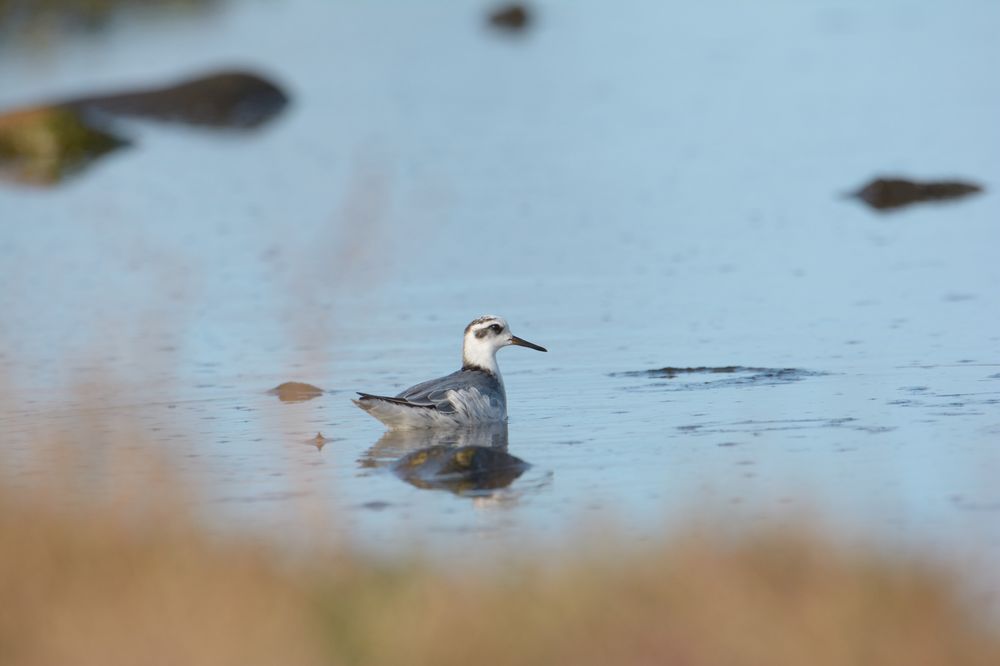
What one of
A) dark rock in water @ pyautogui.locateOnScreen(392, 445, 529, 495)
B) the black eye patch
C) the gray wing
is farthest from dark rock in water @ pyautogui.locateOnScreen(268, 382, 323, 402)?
dark rock in water @ pyautogui.locateOnScreen(392, 445, 529, 495)

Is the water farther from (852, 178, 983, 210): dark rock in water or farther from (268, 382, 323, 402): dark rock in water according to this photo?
(852, 178, 983, 210): dark rock in water

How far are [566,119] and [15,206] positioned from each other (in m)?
8.41

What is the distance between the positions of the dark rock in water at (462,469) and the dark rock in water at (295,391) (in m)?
2.28

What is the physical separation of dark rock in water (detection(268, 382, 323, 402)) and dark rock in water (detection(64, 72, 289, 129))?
16967 millimetres

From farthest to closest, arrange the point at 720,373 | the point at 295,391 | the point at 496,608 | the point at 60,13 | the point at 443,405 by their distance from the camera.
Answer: the point at 60,13 → the point at 295,391 → the point at 720,373 → the point at 443,405 → the point at 496,608

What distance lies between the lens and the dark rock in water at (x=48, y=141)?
27.1 meters

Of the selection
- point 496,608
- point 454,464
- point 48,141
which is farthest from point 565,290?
point 48,141

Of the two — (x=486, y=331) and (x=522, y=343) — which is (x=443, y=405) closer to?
(x=486, y=331)

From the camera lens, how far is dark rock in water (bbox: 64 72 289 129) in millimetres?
30219

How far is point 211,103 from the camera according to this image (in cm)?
3023

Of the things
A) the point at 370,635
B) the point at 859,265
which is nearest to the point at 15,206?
the point at 859,265

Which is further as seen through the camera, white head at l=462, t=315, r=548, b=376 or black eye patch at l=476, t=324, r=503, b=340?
black eye patch at l=476, t=324, r=503, b=340

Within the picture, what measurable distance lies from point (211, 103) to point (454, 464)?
20.4 meters

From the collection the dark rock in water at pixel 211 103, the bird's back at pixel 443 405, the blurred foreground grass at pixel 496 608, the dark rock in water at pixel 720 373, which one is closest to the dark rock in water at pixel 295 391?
the bird's back at pixel 443 405
